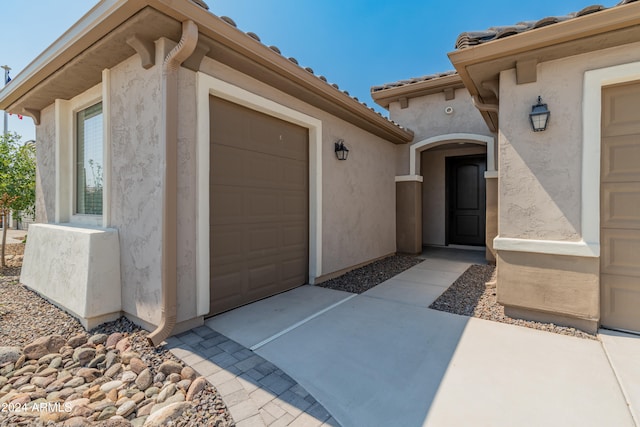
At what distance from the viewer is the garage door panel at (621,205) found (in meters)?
3.28

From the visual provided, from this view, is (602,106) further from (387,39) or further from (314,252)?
(387,39)

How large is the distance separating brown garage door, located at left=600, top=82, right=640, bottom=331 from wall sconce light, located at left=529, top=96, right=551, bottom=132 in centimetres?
59

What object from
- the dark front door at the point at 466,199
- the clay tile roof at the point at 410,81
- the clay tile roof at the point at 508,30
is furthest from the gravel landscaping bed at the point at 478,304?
the clay tile roof at the point at 410,81

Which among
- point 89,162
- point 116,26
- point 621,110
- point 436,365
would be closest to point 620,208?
point 621,110

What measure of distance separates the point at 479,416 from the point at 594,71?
153 inches

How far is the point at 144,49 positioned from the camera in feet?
10.4

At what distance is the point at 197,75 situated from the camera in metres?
3.42

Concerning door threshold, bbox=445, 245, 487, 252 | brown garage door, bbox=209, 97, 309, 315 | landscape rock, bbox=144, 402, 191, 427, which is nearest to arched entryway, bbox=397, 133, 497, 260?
door threshold, bbox=445, 245, 487, 252

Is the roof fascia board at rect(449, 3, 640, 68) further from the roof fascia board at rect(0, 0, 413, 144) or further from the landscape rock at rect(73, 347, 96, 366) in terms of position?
the landscape rock at rect(73, 347, 96, 366)

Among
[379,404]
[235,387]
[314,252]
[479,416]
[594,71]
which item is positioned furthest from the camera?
[314,252]

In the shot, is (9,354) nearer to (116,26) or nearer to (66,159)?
(66,159)

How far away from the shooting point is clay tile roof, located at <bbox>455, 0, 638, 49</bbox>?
3.11 meters

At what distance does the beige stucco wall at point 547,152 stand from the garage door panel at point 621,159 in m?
0.29

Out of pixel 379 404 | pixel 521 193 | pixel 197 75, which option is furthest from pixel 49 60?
pixel 521 193
